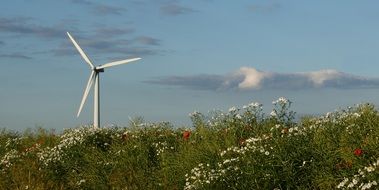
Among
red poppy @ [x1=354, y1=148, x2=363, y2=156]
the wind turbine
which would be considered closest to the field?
red poppy @ [x1=354, y1=148, x2=363, y2=156]

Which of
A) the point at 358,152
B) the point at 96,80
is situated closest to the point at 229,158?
the point at 358,152

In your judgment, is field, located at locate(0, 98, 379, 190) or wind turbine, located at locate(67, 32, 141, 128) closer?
field, located at locate(0, 98, 379, 190)

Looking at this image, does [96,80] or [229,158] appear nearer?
[229,158]

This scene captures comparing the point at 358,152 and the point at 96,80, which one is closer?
the point at 358,152

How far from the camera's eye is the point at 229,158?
15.9 metres

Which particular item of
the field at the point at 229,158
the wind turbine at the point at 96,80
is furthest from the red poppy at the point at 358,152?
the wind turbine at the point at 96,80

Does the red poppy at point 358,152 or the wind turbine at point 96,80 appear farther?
the wind turbine at point 96,80

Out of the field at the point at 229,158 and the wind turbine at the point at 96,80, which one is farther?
the wind turbine at the point at 96,80

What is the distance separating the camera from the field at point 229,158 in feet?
47.7

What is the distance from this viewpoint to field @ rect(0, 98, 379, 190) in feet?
47.7

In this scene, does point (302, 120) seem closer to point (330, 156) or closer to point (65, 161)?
point (330, 156)

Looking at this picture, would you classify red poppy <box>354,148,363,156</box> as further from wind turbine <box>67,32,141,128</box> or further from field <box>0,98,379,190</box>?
wind turbine <box>67,32,141,128</box>

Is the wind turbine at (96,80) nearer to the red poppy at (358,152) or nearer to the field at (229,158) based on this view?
the field at (229,158)

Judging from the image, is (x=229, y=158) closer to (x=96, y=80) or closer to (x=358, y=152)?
(x=358, y=152)
